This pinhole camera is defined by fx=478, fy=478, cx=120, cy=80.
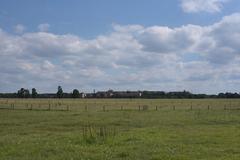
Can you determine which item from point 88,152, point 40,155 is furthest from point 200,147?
point 40,155

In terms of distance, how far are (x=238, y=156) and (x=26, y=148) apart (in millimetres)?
8978

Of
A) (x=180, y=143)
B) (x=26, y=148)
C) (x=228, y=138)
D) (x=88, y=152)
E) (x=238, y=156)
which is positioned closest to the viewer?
(x=238, y=156)

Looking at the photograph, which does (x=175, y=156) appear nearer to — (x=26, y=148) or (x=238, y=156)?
(x=238, y=156)

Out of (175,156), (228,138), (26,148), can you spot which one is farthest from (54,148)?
(228,138)

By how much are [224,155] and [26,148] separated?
842cm

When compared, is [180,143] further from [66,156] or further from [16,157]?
[16,157]

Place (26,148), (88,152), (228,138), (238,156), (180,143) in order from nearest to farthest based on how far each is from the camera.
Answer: (238,156)
(88,152)
(26,148)
(180,143)
(228,138)

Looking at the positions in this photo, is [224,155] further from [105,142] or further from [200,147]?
[105,142]

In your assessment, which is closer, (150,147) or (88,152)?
(88,152)

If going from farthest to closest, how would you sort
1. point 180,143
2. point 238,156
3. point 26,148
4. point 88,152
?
1. point 180,143
2. point 26,148
3. point 88,152
4. point 238,156

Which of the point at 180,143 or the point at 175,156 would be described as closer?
the point at 175,156

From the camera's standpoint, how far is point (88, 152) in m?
19.3

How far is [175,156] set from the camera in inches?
698

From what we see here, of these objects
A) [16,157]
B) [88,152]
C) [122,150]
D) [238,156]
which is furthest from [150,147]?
[16,157]
